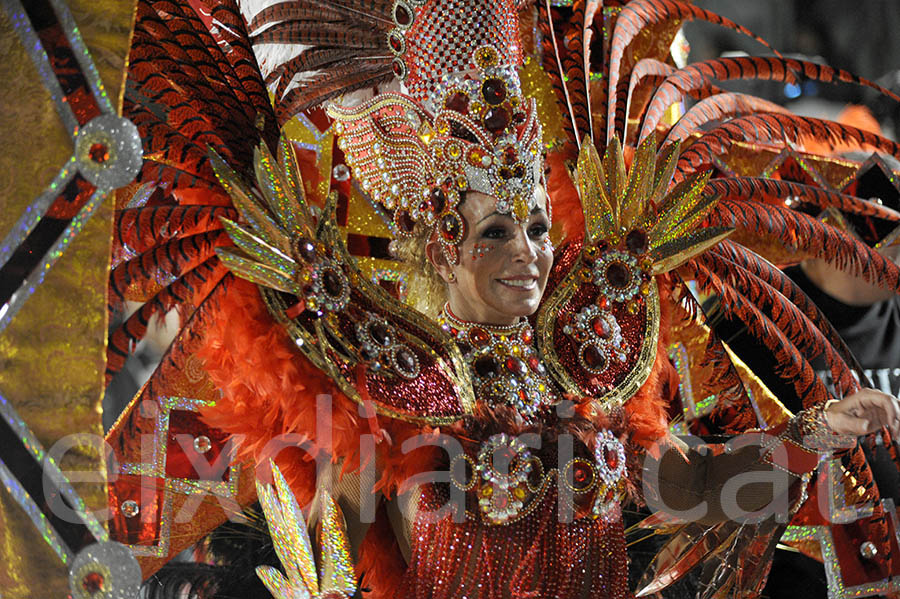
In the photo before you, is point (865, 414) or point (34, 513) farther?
point (865, 414)

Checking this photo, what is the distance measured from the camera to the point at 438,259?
76.4 inches

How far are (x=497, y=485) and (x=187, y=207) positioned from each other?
0.73 metres

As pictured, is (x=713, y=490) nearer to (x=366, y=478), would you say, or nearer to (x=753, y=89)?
(x=366, y=478)

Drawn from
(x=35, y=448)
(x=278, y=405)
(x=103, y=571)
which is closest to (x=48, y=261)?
(x=35, y=448)

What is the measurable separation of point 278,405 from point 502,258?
0.49 m

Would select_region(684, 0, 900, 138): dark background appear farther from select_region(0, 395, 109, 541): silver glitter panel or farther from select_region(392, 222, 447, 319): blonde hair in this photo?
select_region(0, 395, 109, 541): silver glitter panel

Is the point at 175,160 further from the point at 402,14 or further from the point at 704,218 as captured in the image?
the point at 704,218

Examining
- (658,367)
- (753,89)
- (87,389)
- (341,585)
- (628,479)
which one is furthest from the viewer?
(753,89)

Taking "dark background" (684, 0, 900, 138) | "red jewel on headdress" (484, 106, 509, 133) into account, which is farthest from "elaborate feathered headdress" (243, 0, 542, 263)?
"dark background" (684, 0, 900, 138)

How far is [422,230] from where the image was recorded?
1995 mm

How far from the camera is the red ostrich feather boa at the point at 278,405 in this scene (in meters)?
1.66

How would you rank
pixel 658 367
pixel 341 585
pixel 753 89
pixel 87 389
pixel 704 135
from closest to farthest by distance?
pixel 87 389 → pixel 341 585 → pixel 658 367 → pixel 704 135 → pixel 753 89

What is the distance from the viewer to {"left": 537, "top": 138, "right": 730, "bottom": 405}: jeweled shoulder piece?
203 cm

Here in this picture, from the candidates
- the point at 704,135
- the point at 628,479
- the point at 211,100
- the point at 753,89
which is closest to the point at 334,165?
the point at 211,100
